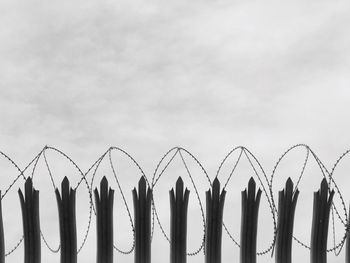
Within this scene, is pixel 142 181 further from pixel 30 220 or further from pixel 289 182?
pixel 289 182

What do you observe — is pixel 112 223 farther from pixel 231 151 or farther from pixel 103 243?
pixel 231 151

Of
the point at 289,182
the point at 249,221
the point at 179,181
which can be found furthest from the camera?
the point at 289,182

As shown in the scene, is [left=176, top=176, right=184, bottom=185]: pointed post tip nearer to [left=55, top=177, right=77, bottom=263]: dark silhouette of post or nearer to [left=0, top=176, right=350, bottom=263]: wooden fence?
[left=0, top=176, right=350, bottom=263]: wooden fence

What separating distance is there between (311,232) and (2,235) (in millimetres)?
7198

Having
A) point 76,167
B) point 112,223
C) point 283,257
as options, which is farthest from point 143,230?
point 283,257

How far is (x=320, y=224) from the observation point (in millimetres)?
18859

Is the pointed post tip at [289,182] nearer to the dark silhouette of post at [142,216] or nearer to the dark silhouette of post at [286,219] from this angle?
the dark silhouette of post at [286,219]

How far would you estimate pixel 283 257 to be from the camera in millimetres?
18641

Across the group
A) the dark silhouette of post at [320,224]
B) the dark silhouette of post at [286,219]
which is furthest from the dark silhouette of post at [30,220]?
the dark silhouette of post at [320,224]

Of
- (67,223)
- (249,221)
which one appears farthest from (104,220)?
(249,221)

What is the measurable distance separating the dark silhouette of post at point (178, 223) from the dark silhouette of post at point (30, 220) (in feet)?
10.1

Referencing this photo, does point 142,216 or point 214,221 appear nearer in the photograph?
point 214,221

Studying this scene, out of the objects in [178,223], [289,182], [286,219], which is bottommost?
[178,223]

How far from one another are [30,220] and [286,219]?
5.87 m
